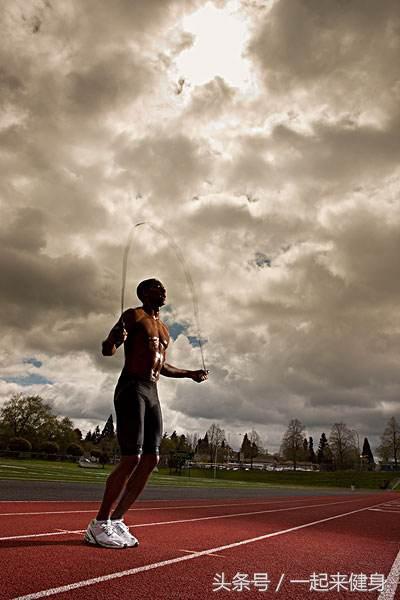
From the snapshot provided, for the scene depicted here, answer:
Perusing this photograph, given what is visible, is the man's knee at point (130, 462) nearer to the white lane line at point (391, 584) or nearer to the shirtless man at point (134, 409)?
the shirtless man at point (134, 409)

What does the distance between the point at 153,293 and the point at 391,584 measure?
3.36 metres

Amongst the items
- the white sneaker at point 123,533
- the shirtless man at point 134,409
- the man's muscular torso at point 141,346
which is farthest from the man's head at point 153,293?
the white sneaker at point 123,533

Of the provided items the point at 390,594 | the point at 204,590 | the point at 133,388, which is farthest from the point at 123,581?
the point at 390,594

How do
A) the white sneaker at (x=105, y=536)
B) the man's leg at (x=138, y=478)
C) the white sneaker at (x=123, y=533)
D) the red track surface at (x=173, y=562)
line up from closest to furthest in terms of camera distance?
the red track surface at (x=173, y=562) → the white sneaker at (x=105, y=536) → the white sneaker at (x=123, y=533) → the man's leg at (x=138, y=478)

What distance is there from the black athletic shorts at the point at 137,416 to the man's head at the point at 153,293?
85 cm

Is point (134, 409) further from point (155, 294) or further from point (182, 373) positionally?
point (155, 294)

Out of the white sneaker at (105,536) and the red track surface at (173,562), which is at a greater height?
the white sneaker at (105,536)

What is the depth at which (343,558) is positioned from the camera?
4.93 metres

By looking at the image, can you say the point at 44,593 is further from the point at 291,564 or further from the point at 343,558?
the point at 343,558

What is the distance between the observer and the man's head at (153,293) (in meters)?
4.96

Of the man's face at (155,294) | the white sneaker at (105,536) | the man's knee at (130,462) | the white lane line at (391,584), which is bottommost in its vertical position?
the white lane line at (391,584)

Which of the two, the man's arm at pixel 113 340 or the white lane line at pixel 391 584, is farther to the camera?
the man's arm at pixel 113 340

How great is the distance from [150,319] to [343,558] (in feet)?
10.6

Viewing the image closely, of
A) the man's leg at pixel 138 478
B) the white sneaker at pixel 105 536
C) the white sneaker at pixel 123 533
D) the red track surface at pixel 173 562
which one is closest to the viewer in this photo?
the red track surface at pixel 173 562
